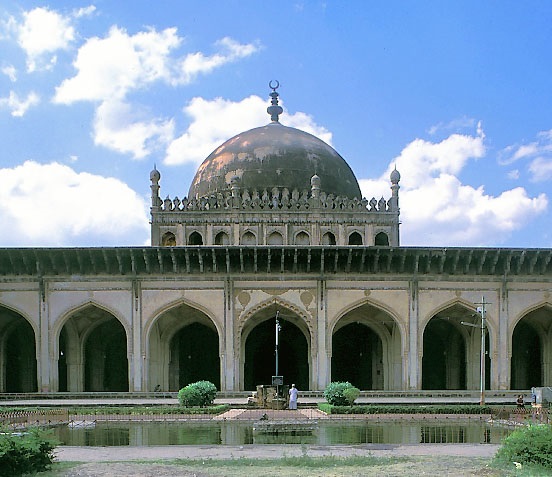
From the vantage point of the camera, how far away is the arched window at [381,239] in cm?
2772

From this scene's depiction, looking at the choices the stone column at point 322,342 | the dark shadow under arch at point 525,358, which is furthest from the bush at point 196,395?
the dark shadow under arch at point 525,358

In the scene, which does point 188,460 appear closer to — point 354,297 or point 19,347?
point 354,297

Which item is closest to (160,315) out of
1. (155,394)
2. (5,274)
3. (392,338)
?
(155,394)

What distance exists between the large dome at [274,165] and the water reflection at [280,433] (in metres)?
13.8

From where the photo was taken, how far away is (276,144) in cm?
2922

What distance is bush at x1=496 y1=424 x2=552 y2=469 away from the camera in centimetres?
902

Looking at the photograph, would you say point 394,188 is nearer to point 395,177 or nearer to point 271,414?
point 395,177

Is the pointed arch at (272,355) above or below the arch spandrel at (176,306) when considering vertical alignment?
below

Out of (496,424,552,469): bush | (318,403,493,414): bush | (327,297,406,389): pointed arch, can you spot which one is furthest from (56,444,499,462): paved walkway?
(327,297,406,389): pointed arch

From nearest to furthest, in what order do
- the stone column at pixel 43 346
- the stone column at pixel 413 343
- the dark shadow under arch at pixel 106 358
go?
the stone column at pixel 43 346 → the stone column at pixel 413 343 → the dark shadow under arch at pixel 106 358

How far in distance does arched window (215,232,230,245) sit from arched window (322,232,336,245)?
313 cm

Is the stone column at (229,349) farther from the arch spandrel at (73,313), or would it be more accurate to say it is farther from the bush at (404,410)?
the bush at (404,410)

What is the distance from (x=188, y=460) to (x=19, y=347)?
1840 centimetres

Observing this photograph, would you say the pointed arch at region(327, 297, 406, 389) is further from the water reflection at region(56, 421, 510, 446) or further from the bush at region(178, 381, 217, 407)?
the water reflection at region(56, 421, 510, 446)
